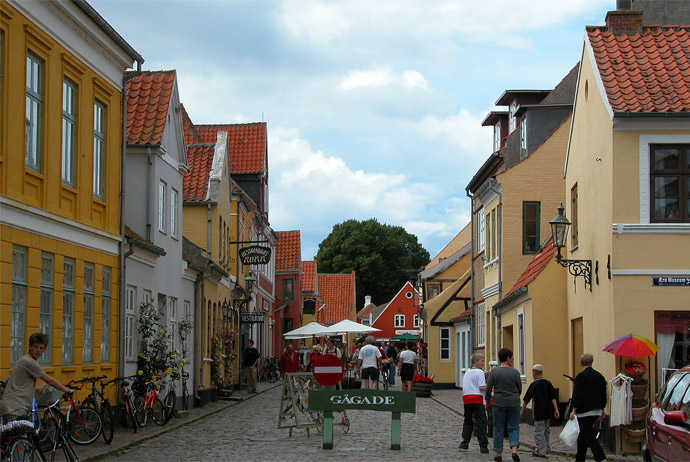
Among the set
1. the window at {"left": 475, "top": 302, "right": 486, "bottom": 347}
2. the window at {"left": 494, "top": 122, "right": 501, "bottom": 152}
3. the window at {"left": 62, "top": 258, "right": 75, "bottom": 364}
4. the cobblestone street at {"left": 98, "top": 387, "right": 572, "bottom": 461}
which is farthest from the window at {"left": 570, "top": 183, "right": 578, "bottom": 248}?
the window at {"left": 494, "top": 122, "right": 501, "bottom": 152}

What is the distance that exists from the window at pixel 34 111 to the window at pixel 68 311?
6.90 feet

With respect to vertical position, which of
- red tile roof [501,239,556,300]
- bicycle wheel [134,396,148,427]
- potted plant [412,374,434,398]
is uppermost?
red tile roof [501,239,556,300]

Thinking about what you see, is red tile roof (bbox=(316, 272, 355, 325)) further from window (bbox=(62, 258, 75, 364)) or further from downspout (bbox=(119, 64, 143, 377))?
window (bbox=(62, 258, 75, 364))

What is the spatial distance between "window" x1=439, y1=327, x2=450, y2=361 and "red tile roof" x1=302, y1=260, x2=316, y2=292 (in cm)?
3665

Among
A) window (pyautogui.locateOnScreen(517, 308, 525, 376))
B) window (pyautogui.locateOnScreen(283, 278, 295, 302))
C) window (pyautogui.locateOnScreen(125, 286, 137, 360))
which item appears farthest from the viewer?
window (pyautogui.locateOnScreen(283, 278, 295, 302))

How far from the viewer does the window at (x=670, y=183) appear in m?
17.2

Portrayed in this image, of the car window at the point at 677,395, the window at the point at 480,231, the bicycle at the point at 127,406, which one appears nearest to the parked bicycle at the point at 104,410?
the bicycle at the point at 127,406

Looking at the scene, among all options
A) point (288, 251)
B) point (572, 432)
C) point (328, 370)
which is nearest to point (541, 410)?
point (572, 432)

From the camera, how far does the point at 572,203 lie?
72.4 feet

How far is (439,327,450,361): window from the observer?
43156mm

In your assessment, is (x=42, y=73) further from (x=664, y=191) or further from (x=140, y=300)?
(x=664, y=191)

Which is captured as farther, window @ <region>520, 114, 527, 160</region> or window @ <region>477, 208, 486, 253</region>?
window @ <region>477, 208, 486, 253</region>

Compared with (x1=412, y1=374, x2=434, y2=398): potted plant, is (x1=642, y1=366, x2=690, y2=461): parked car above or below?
above

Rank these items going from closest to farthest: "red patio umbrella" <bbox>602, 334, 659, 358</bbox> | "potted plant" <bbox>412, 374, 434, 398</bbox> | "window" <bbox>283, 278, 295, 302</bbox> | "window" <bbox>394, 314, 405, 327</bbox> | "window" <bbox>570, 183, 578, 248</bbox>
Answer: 1. "red patio umbrella" <bbox>602, 334, 659, 358</bbox>
2. "window" <bbox>570, 183, 578, 248</bbox>
3. "potted plant" <bbox>412, 374, 434, 398</bbox>
4. "window" <bbox>283, 278, 295, 302</bbox>
5. "window" <bbox>394, 314, 405, 327</bbox>
